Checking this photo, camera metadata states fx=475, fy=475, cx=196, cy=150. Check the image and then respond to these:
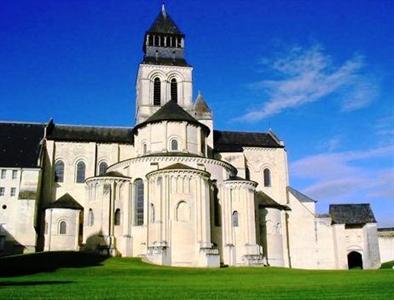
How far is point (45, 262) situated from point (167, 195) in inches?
491

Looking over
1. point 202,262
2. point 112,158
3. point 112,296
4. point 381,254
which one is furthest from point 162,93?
point 112,296

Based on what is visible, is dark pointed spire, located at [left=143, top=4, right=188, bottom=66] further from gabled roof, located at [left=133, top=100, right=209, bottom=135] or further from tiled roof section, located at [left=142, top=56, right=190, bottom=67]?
gabled roof, located at [left=133, top=100, right=209, bottom=135]

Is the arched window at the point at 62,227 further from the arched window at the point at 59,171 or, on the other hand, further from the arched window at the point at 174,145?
the arched window at the point at 174,145

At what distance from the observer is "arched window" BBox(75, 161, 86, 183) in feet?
190

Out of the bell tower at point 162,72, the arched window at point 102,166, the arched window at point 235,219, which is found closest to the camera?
the arched window at point 235,219

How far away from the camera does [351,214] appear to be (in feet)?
218

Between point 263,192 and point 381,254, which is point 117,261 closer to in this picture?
point 263,192

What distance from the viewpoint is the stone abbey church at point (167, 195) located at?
45.8m

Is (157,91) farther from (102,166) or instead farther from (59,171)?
(59,171)

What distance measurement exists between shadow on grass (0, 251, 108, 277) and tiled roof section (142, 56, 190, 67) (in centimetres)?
3120

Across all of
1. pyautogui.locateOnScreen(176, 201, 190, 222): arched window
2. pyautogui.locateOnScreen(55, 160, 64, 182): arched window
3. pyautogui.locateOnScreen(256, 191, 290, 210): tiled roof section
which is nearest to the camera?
pyautogui.locateOnScreen(176, 201, 190, 222): arched window

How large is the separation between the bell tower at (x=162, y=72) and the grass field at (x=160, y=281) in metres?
27.2

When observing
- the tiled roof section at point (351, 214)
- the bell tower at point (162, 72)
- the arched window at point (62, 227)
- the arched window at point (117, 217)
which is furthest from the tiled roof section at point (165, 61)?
the tiled roof section at point (351, 214)

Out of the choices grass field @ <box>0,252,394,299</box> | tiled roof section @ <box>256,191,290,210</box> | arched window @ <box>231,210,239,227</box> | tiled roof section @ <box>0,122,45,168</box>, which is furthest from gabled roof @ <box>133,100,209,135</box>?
grass field @ <box>0,252,394,299</box>
